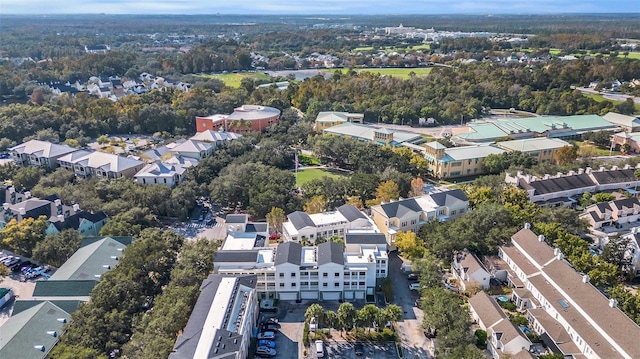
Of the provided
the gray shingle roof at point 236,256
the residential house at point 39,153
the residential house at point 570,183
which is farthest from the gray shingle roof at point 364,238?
the residential house at point 39,153

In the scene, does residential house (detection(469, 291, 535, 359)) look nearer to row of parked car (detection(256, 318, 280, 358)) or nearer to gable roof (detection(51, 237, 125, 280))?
row of parked car (detection(256, 318, 280, 358))

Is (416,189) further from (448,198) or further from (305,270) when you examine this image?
(305,270)

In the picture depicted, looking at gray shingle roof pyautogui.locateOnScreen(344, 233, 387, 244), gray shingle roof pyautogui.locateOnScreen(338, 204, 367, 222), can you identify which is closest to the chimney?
gray shingle roof pyautogui.locateOnScreen(344, 233, 387, 244)

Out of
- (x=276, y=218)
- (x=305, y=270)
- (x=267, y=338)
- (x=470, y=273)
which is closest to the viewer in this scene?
(x=267, y=338)

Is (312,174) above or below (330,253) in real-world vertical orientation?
below

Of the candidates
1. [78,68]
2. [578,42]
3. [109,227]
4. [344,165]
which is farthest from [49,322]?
[578,42]

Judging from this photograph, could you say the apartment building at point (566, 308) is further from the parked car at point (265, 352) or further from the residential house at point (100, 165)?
the residential house at point (100, 165)

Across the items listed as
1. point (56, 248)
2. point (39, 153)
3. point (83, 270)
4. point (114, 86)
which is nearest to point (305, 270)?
point (83, 270)
